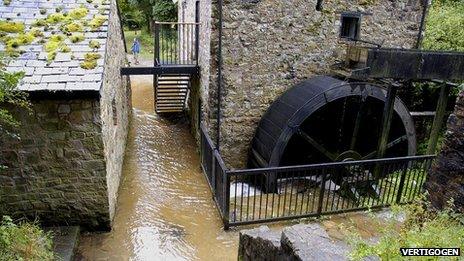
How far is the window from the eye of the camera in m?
7.81

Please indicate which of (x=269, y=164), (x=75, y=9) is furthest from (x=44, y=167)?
(x=269, y=164)

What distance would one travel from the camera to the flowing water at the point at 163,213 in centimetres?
561

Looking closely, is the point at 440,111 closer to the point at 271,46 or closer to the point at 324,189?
the point at 324,189

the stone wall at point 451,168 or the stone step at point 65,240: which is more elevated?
the stone wall at point 451,168

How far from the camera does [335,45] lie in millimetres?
7906

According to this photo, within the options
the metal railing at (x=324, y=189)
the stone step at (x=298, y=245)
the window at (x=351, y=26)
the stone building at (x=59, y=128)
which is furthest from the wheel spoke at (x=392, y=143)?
the stone building at (x=59, y=128)

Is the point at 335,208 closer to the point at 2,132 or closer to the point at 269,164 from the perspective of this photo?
the point at 269,164

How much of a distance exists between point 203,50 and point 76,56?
307 centimetres

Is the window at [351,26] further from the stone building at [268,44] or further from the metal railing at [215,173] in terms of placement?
the metal railing at [215,173]

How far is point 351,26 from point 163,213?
556 centimetres

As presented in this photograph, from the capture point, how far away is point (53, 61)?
5352mm

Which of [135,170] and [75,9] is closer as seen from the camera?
[75,9]

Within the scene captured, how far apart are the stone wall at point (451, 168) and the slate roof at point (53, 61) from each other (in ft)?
13.9

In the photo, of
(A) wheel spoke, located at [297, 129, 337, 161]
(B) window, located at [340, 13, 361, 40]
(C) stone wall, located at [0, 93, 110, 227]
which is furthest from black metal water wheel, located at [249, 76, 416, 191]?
(C) stone wall, located at [0, 93, 110, 227]
